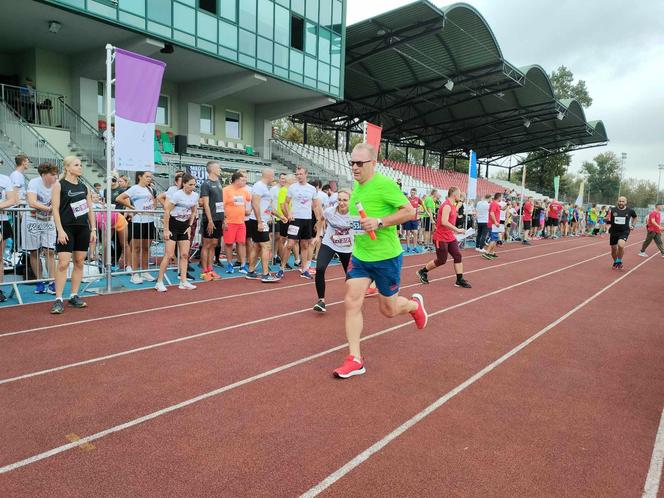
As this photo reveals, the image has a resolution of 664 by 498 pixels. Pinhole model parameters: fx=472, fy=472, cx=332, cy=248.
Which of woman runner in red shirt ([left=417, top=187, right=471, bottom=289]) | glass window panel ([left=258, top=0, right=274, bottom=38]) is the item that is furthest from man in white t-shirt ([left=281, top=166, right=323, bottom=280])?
glass window panel ([left=258, top=0, right=274, bottom=38])

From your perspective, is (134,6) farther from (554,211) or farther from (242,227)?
(554,211)

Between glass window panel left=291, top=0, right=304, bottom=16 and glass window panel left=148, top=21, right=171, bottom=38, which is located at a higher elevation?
glass window panel left=291, top=0, right=304, bottom=16

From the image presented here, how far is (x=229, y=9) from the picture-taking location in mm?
19469

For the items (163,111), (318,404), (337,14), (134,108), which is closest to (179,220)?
(134,108)

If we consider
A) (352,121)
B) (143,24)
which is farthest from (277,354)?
(352,121)

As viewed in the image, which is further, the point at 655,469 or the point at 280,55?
Answer: the point at 280,55

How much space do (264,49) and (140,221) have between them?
50.1ft

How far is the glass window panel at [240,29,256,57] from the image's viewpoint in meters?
20.2

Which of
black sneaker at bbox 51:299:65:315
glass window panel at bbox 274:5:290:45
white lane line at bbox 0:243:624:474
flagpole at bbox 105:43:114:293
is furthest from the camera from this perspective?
glass window panel at bbox 274:5:290:45

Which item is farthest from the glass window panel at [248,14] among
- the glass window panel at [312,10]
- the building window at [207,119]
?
the building window at [207,119]

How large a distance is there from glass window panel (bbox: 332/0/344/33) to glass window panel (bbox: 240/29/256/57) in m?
5.44

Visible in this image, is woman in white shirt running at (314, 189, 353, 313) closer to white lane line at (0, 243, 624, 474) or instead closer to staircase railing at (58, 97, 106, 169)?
white lane line at (0, 243, 624, 474)

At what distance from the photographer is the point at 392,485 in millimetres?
2684

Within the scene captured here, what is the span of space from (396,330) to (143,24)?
16.0 metres
